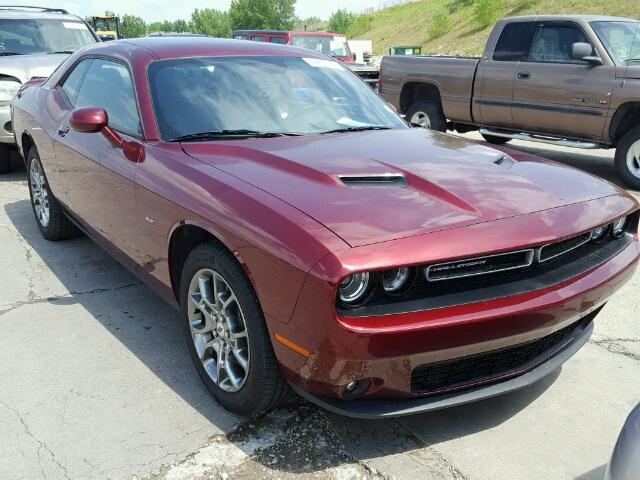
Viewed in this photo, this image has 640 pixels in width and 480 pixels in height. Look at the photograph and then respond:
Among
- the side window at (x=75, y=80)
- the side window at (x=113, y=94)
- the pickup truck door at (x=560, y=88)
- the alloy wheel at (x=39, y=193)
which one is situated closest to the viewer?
the side window at (x=113, y=94)

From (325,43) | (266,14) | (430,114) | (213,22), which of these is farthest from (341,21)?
(430,114)

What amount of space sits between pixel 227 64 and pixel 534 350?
7.70 feet

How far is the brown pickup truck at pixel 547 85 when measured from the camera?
24.8 feet

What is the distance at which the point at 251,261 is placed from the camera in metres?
2.50

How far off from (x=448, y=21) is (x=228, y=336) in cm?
5447

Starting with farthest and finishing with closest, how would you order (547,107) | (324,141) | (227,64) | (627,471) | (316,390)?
(547,107), (227,64), (324,141), (316,390), (627,471)

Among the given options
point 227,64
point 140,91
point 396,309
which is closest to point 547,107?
point 227,64

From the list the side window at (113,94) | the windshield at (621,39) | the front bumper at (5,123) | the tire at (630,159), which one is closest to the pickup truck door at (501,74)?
the windshield at (621,39)

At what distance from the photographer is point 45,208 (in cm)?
527

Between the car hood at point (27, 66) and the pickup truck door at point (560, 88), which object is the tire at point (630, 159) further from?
the car hood at point (27, 66)

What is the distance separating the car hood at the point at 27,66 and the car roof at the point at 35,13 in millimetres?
968

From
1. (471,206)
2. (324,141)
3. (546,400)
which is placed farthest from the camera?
(324,141)

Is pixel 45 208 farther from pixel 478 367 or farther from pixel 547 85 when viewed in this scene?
pixel 547 85

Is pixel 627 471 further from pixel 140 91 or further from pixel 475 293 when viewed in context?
pixel 140 91
